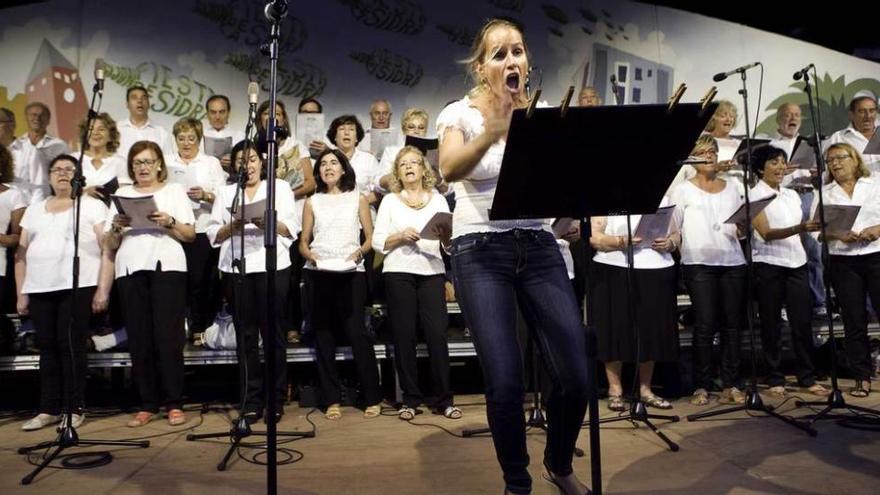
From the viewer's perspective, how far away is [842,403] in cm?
455

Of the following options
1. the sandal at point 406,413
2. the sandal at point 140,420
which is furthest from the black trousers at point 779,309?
the sandal at point 140,420

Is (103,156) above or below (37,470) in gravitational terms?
above

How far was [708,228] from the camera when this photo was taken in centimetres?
535

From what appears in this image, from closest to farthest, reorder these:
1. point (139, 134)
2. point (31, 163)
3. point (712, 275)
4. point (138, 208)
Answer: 1. point (138, 208)
2. point (712, 275)
3. point (31, 163)
4. point (139, 134)

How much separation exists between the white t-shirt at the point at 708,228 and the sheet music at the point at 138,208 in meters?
3.67

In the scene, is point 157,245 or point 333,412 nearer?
point 157,245

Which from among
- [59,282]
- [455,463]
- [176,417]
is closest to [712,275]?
[455,463]

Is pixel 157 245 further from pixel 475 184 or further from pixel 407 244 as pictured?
pixel 475 184

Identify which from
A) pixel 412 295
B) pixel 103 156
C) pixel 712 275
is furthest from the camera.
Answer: pixel 103 156

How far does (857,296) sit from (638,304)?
1889 mm

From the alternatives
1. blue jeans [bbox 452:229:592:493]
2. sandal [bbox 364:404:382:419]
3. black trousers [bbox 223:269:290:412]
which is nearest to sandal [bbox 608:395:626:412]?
sandal [bbox 364:404:382:419]

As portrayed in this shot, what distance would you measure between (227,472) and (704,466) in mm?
2405

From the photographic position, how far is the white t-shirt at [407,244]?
16.8 feet

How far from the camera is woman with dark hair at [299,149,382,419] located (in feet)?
16.9
